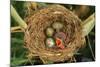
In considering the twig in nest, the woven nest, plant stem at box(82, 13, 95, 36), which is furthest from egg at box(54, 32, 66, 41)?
the twig in nest

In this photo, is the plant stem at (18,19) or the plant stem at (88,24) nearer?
the plant stem at (18,19)

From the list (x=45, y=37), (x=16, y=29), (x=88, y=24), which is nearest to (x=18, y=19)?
(x=16, y=29)

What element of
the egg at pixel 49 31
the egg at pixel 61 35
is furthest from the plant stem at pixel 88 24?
the egg at pixel 49 31

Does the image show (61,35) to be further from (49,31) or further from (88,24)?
(88,24)

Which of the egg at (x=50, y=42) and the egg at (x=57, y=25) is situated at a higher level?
the egg at (x=57, y=25)

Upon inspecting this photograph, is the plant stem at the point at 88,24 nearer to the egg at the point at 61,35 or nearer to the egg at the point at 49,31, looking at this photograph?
the egg at the point at 61,35

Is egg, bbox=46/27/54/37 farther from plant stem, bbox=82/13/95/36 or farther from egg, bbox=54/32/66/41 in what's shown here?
plant stem, bbox=82/13/95/36
